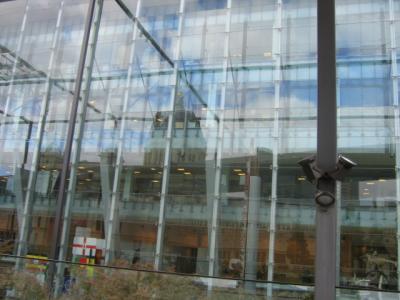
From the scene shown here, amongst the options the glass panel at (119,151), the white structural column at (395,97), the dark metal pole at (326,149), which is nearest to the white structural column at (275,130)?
the white structural column at (395,97)

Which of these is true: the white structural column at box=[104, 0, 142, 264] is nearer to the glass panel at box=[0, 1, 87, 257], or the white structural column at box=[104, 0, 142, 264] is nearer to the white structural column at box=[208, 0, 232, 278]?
the glass panel at box=[0, 1, 87, 257]

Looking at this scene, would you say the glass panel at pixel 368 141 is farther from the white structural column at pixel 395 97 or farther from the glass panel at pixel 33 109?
the glass panel at pixel 33 109

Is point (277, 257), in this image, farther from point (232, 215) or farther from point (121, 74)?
point (121, 74)

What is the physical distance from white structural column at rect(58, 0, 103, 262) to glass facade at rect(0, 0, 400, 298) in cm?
4

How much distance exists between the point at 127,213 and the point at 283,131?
5.63 meters

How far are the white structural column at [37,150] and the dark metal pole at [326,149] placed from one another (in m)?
13.1

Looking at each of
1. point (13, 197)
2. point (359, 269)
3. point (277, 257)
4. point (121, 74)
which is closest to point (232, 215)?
point (277, 257)

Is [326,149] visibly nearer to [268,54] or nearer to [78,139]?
[268,54]

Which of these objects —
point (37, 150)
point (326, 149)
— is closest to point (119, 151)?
point (37, 150)

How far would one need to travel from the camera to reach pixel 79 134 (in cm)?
1653

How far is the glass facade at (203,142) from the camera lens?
13320 millimetres

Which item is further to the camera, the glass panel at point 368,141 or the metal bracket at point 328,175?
the glass panel at point 368,141

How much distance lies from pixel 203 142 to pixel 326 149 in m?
9.43

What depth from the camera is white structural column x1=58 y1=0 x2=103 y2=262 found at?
51.3 feet
